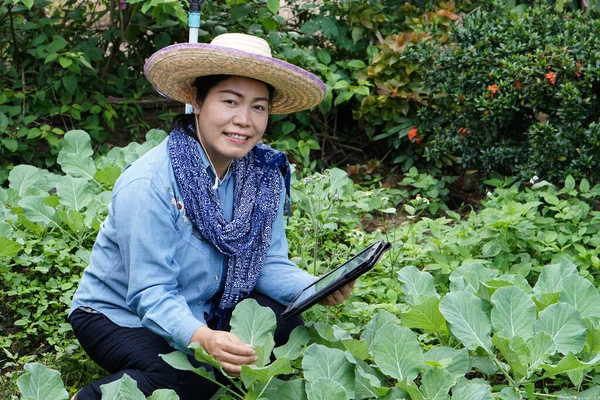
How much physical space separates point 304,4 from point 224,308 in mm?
3077

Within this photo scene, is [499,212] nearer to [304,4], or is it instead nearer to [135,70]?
[304,4]

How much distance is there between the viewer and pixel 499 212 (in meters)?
4.21

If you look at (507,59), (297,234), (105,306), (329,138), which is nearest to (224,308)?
(105,306)

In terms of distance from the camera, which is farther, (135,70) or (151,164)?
(135,70)

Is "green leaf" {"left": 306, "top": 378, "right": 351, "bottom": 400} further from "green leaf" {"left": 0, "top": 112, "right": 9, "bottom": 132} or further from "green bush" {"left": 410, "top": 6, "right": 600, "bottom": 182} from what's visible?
"green leaf" {"left": 0, "top": 112, "right": 9, "bottom": 132}

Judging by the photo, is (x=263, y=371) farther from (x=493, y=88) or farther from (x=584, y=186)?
(x=493, y=88)

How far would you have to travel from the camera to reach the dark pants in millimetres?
2902

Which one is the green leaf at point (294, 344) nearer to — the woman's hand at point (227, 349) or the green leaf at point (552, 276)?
the woman's hand at point (227, 349)

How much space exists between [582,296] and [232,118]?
1.37m

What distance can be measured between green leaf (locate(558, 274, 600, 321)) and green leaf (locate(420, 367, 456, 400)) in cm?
72

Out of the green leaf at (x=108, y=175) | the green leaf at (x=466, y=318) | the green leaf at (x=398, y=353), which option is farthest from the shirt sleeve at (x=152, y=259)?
the green leaf at (x=108, y=175)

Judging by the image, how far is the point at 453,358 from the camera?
2.99 m

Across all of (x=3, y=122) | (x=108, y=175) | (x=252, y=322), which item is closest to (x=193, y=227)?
(x=252, y=322)

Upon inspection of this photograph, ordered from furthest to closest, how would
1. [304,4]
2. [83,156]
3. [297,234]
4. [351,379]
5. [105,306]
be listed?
[304,4], [83,156], [297,234], [105,306], [351,379]
